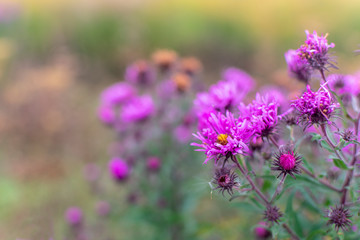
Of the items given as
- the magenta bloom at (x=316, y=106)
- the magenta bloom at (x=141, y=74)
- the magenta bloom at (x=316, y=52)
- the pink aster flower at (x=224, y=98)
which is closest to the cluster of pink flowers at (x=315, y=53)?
the magenta bloom at (x=316, y=52)

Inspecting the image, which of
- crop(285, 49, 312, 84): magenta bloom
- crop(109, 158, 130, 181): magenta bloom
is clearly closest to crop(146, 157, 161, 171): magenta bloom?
crop(109, 158, 130, 181): magenta bloom

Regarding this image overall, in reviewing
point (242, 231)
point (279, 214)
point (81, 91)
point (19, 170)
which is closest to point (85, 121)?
point (81, 91)

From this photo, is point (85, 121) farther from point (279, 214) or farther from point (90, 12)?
point (279, 214)

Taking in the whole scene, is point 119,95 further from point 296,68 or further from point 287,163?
point 287,163

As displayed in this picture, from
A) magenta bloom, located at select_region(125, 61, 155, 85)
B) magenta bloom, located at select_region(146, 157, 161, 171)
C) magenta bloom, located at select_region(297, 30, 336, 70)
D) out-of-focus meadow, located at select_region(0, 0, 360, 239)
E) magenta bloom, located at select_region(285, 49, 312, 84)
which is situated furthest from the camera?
out-of-focus meadow, located at select_region(0, 0, 360, 239)

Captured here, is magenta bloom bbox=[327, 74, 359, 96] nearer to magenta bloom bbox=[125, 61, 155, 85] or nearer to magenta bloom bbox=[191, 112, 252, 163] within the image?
magenta bloom bbox=[191, 112, 252, 163]

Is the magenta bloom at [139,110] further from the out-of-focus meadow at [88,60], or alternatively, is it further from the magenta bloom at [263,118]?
the magenta bloom at [263,118]
